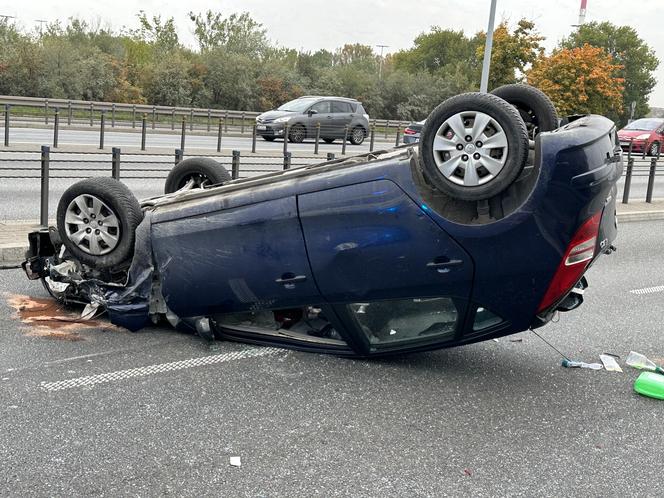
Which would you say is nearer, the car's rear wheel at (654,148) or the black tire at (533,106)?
the black tire at (533,106)

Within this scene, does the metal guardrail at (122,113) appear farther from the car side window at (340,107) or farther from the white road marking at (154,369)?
the white road marking at (154,369)

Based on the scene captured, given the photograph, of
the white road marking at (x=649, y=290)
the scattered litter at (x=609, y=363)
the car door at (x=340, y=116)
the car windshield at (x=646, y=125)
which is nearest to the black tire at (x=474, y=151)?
the scattered litter at (x=609, y=363)

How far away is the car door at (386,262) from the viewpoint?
4.78 metres

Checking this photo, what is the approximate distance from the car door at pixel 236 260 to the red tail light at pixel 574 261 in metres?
1.40

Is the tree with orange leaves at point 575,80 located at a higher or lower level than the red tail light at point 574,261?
higher

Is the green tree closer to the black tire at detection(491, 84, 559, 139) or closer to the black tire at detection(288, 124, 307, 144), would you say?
the black tire at detection(288, 124, 307, 144)

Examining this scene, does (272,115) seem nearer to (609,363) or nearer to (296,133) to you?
(296,133)

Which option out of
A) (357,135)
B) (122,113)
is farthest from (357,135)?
(122,113)

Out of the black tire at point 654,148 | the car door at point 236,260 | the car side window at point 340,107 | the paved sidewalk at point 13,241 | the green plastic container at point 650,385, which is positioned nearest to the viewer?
the car door at point 236,260

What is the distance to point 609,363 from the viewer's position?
5852mm

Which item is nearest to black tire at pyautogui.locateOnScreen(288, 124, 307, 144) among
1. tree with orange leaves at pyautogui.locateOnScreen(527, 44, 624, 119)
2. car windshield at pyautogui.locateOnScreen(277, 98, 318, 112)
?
car windshield at pyautogui.locateOnScreen(277, 98, 318, 112)

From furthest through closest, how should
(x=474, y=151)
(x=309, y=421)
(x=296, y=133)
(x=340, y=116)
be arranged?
(x=340, y=116)
(x=296, y=133)
(x=474, y=151)
(x=309, y=421)

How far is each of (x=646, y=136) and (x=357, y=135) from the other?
11.3 metres

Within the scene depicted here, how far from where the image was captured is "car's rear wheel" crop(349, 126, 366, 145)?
102ft
